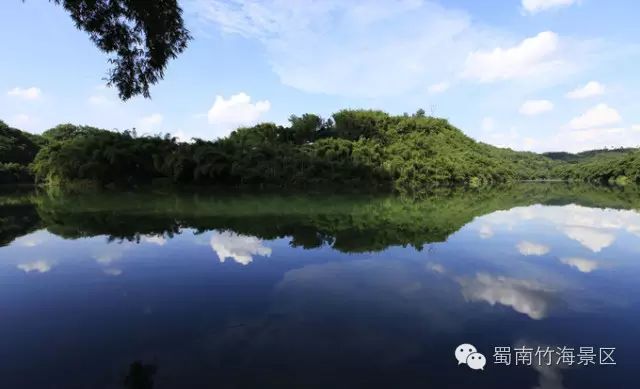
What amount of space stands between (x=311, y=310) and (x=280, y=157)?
90.5ft

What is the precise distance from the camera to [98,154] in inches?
1096

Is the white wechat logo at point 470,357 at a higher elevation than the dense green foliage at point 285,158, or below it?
below

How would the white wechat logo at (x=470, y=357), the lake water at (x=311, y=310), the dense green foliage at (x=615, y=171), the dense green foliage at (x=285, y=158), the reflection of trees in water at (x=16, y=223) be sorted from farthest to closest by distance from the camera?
the dense green foliage at (x=615, y=171) → the dense green foliage at (x=285, y=158) → the reflection of trees in water at (x=16, y=223) → the white wechat logo at (x=470, y=357) → the lake water at (x=311, y=310)

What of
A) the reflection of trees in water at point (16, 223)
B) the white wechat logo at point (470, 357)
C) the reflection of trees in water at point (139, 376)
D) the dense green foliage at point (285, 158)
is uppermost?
the dense green foliage at point (285, 158)

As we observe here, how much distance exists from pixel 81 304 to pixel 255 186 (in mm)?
25497

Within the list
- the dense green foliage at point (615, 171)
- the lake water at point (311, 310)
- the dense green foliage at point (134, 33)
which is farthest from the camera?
the dense green foliage at point (615, 171)

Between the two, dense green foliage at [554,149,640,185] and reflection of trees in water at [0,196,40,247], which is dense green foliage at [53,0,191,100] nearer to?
reflection of trees in water at [0,196,40,247]

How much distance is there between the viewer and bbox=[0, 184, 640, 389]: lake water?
2.99 metres

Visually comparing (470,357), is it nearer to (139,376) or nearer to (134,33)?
(139,376)

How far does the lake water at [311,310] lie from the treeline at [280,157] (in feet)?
66.7

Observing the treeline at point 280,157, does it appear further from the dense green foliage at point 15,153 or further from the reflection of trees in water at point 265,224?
the reflection of trees in water at point 265,224

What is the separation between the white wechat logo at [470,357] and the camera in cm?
312

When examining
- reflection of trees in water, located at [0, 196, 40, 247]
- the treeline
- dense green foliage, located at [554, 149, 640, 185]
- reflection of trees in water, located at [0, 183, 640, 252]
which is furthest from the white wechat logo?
dense green foliage, located at [554, 149, 640, 185]

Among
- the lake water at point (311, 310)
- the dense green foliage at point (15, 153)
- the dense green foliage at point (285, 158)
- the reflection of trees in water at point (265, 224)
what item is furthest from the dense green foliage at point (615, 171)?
the dense green foliage at point (15, 153)
